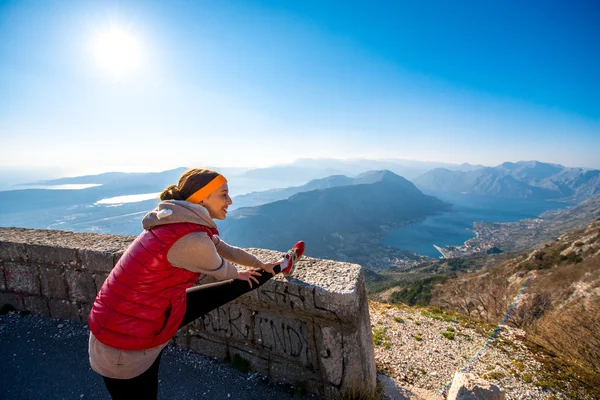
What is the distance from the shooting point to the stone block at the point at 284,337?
8.87 feet

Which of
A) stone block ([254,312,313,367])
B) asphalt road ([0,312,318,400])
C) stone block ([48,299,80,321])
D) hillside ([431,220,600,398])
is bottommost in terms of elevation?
hillside ([431,220,600,398])

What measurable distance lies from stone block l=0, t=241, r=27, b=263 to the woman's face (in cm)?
409

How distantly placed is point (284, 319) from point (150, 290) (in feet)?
4.96

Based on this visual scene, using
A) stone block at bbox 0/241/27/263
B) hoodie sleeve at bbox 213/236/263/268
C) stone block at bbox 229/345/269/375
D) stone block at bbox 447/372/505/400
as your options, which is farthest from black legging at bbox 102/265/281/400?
stone block at bbox 0/241/27/263

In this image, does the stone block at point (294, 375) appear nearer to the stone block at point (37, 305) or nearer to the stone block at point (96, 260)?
the stone block at point (96, 260)

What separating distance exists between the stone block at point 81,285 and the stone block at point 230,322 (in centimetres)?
185

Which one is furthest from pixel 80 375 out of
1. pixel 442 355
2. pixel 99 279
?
pixel 442 355

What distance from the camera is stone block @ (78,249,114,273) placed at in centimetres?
348

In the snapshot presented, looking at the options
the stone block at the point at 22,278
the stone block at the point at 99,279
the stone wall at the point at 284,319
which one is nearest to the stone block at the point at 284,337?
the stone wall at the point at 284,319

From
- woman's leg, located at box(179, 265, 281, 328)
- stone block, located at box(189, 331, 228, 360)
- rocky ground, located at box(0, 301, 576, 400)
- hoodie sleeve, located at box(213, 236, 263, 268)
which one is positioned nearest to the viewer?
woman's leg, located at box(179, 265, 281, 328)

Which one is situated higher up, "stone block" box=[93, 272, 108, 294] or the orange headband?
the orange headband

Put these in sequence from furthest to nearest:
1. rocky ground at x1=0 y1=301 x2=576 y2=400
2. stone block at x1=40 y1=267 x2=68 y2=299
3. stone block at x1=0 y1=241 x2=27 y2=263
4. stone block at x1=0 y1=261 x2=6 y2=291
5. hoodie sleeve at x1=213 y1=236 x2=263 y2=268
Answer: stone block at x1=0 y1=261 x2=6 y2=291 → stone block at x1=0 y1=241 x2=27 y2=263 → stone block at x1=40 y1=267 x2=68 y2=299 → rocky ground at x1=0 y1=301 x2=576 y2=400 → hoodie sleeve at x1=213 y1=236 x2=263 y2=268

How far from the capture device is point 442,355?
5582mm

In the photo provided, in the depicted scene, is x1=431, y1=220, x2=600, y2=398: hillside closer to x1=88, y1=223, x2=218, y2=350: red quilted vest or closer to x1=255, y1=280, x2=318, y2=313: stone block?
x1=255, y1=280, x2=318, y2=313: stone block
